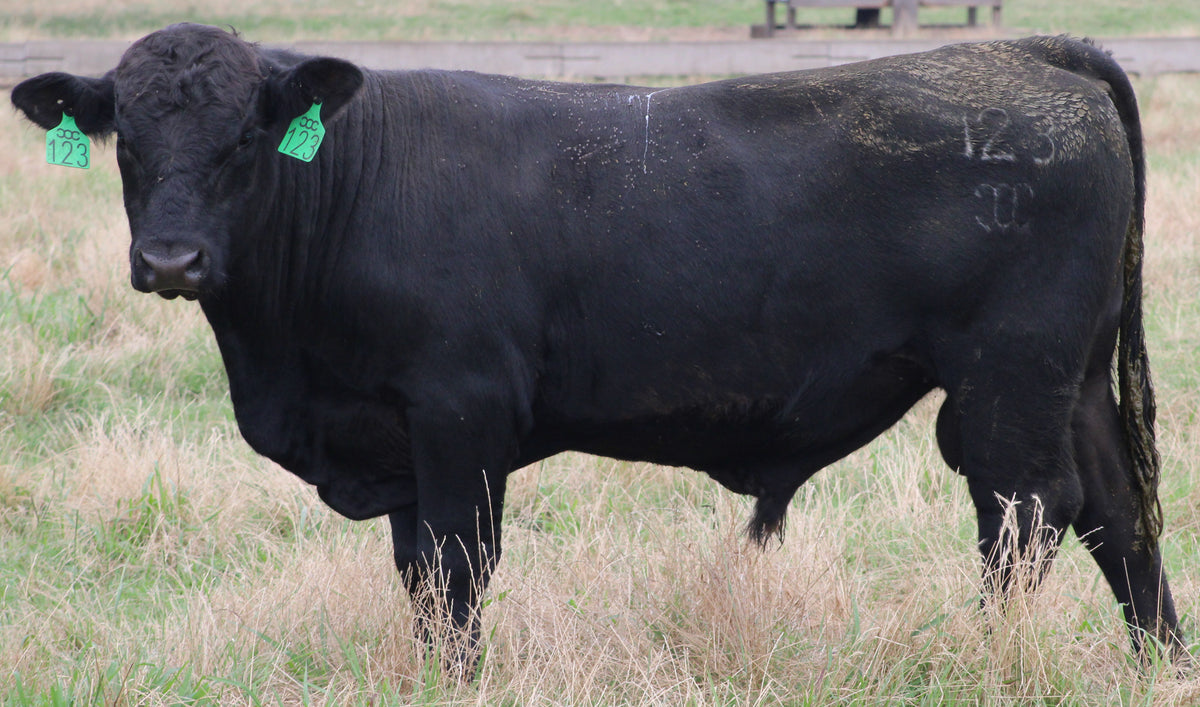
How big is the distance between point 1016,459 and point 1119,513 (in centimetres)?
52

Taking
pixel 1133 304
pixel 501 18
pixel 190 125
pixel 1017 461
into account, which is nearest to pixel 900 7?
pixel 501 18

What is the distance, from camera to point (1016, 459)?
3559 millimetres

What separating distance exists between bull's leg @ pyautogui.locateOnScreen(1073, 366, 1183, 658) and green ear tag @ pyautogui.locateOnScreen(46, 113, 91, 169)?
313cm

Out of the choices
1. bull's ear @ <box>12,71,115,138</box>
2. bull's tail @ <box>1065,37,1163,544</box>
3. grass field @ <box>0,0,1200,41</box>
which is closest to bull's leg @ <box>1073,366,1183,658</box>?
bull's tail @ <box>1065,37,1163,544</box>

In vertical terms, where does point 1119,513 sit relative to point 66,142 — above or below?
below

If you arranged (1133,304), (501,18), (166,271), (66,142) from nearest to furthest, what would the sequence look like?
(166,271)
(66,142)
(1133,304)
(501,18)

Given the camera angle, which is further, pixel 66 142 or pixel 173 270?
pixel 66 142

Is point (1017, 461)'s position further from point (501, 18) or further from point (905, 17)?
point (501, 18)

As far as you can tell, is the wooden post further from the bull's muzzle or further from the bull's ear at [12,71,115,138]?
the bull's muzzle

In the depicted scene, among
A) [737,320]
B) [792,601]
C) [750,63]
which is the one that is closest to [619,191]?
[737,320]

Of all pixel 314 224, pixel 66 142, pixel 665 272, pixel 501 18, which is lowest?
pixel 501 18

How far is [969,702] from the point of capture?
11.1 feet

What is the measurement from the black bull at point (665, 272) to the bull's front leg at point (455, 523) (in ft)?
0.03

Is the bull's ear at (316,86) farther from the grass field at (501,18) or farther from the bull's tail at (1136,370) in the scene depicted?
the grass field at (501,18)
